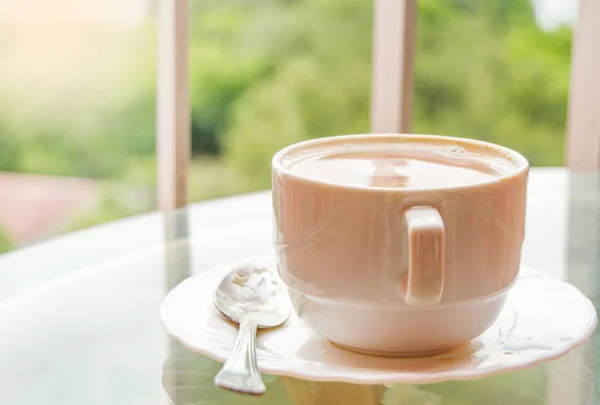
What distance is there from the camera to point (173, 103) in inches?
33.4

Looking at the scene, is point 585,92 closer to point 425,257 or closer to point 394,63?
point 394,63

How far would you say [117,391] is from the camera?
42 centimetres

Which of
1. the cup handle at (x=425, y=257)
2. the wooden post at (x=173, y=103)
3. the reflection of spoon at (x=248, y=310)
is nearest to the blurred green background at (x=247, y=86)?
the wooden post at (x=173, y=103)

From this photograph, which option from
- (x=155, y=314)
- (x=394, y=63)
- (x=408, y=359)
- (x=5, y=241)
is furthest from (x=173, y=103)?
(x=5, y=241)

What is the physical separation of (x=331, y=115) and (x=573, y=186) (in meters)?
2.53

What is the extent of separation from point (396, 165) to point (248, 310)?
0.11m

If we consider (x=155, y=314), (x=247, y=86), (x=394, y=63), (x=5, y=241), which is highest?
(x=394, y=63)

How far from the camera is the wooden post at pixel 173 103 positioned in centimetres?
83

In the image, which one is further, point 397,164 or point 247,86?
point 247,86

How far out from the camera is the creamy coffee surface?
44cm

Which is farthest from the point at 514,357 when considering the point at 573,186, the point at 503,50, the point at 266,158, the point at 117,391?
the point at 503,50

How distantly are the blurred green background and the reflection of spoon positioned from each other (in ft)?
8.60

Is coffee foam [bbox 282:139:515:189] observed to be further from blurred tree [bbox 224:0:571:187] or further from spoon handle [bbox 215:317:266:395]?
blurred tree [bbox 224:0:571:187]

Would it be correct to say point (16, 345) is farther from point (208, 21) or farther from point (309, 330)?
point (208, 21)
